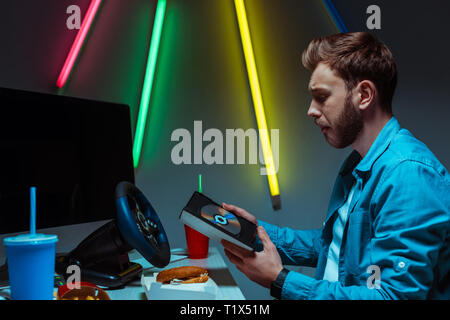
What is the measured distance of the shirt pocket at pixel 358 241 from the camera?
1021mm

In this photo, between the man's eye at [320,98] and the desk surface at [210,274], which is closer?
the desk surface at [210,274]

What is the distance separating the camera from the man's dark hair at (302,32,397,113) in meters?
1.20

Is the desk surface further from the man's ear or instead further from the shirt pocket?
the man's ear

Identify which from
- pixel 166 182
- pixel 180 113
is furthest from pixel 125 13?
pixel 166 182

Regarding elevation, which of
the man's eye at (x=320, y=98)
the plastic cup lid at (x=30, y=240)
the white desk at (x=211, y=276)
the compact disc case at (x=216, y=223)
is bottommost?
the white desk at (x=211, y=276)

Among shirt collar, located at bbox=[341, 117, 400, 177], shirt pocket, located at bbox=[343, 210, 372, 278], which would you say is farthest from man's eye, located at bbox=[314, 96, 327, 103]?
shirt pocket, located at bbox=[343, 210, 372, 278]

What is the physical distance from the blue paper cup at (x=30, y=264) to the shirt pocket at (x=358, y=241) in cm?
77

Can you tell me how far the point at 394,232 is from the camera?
89 cm

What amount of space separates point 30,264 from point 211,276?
553 millimetres

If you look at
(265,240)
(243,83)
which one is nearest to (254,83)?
(243,83)

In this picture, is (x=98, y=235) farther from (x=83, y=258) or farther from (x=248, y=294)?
(x=248, y=294)

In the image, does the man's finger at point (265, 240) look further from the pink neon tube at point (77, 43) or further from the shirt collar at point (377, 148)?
the pink neon tube at point (77, 43)

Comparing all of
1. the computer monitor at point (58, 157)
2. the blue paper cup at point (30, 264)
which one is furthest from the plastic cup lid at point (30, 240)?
the computer monitor at point (58, 157)
